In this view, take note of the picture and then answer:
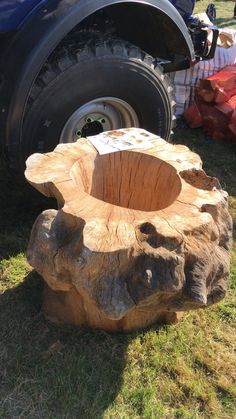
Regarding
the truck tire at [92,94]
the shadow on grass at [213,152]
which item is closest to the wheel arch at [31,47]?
the truck tire at [92,94]

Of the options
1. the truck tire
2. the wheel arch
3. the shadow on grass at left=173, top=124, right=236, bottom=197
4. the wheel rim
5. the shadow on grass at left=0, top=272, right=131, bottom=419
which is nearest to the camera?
the shadow on grass at left=0, top=272, right=131, bottom=419

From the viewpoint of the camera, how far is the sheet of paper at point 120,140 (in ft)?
6.86

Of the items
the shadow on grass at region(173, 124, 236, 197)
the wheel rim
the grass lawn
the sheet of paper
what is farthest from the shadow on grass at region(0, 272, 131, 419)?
the shadow on grass at region(173, 124, 236, 197)

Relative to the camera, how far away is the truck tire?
7.14 feet

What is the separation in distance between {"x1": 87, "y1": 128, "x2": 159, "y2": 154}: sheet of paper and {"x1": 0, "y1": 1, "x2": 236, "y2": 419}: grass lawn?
2.42 feet

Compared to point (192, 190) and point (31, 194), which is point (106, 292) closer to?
point (192, 190)

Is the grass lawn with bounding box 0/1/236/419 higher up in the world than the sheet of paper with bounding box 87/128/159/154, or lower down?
lower down

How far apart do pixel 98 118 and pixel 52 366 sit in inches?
52.9

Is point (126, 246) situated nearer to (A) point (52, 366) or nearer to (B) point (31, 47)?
→ (A) point (52, 366)

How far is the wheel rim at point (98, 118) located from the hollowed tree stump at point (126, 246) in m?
0.33

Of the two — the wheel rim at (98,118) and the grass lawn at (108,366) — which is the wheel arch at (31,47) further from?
the grass lawn at (108,366)

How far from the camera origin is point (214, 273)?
1693mm

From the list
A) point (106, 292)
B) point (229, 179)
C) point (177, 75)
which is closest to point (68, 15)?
point (106, 292)

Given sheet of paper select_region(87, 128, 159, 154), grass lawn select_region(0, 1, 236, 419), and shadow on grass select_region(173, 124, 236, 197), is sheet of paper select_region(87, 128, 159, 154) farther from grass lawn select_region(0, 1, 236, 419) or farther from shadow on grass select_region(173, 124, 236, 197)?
shadow on grass select_region(173, 124, 236, 197)
